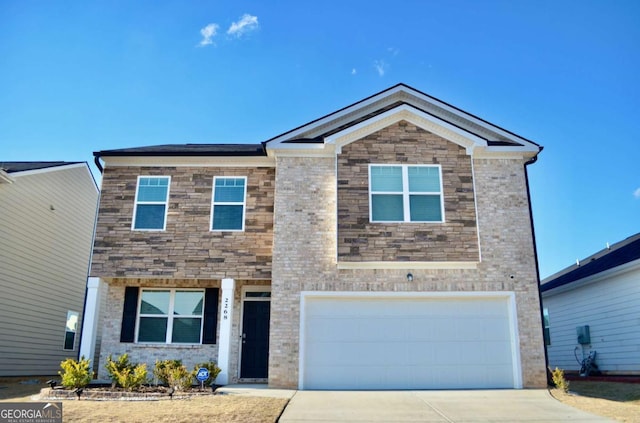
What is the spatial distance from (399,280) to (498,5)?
7801 millimetres

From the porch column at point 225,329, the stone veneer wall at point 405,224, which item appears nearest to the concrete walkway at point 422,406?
the porch column at point 225,329

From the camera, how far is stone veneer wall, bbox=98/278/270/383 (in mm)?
13945

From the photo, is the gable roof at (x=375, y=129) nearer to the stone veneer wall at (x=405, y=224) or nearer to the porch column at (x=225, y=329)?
the stone veneer wall at (x=405, y=224)

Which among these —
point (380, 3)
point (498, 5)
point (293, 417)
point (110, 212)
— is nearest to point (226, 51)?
point (380, 3)

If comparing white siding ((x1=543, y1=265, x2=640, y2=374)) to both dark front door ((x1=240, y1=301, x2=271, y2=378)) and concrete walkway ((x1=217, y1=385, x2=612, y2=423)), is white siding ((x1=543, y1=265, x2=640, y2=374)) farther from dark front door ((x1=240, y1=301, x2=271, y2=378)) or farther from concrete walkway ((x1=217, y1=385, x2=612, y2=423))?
dark front door ((x1=240, y1=301, x2=271, y2=378))

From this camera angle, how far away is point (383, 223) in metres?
13.1

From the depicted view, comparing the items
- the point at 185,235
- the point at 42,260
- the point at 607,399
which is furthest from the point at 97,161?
the point at 607,399

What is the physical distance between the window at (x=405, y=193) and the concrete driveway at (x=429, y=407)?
162 inches

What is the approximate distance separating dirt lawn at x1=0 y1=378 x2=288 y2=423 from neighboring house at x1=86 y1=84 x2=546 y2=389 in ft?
9.05

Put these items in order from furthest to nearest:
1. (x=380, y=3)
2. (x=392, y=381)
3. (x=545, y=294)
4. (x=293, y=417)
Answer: (x=545, y=294) → (x=380, y=3) → (x=392, y=381) → (x=293, y=417)

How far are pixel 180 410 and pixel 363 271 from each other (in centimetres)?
557

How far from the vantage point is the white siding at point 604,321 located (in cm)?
1454

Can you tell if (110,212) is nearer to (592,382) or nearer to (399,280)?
(399,280)

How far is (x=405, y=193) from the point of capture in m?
13.4
